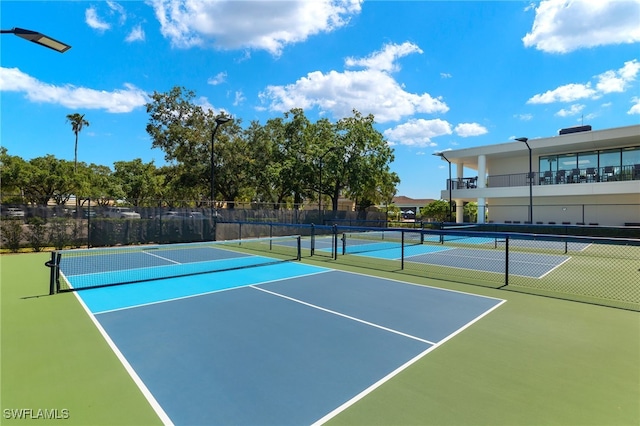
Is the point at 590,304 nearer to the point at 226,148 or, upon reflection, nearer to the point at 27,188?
the point at 226,148

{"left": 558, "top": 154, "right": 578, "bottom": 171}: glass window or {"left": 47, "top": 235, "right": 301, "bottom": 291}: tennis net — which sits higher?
{"left": 558, "top": 154, "right": 578, "bottom": 171}: glass window

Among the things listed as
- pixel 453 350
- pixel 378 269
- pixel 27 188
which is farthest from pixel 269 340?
pixel 27 188

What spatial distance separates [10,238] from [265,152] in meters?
20.1

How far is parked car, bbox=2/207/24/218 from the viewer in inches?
592

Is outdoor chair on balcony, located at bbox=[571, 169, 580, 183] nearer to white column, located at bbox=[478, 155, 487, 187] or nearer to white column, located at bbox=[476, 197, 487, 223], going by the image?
white column, located at bbox=[478, 155, 487, 187]

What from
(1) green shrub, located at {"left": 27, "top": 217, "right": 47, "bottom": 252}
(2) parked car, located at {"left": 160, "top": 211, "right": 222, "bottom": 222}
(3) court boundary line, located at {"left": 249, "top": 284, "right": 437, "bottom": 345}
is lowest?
(3) court boundary line, located at {"left": 249, "top": 284, "right": 437, "bottom": 345}

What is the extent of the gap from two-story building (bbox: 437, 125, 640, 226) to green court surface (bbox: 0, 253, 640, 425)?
23345mm

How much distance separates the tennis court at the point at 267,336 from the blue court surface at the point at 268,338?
2 centimetres

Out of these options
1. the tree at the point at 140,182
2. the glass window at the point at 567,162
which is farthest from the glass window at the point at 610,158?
the tree at the point at 140,182

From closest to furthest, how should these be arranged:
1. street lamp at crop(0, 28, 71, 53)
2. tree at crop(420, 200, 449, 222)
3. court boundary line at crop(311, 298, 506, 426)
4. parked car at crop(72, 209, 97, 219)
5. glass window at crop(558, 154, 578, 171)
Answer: court boundary line at crop(311, 298, 506, 426)
street lamp at crop(0, 28, 71, 53)
parked car at crop(72, 209, 97, 219)
glass window at crop(558, 154, 578, 171)
tree at crop(420, 200, 449, 222)

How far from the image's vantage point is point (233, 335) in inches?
207

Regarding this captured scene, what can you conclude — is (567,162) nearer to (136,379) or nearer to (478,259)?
(478,259)

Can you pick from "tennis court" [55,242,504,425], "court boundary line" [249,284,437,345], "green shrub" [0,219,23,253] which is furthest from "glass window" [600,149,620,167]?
"green shrub" [0,219,23,253]

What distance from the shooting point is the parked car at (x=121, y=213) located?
690 inches
